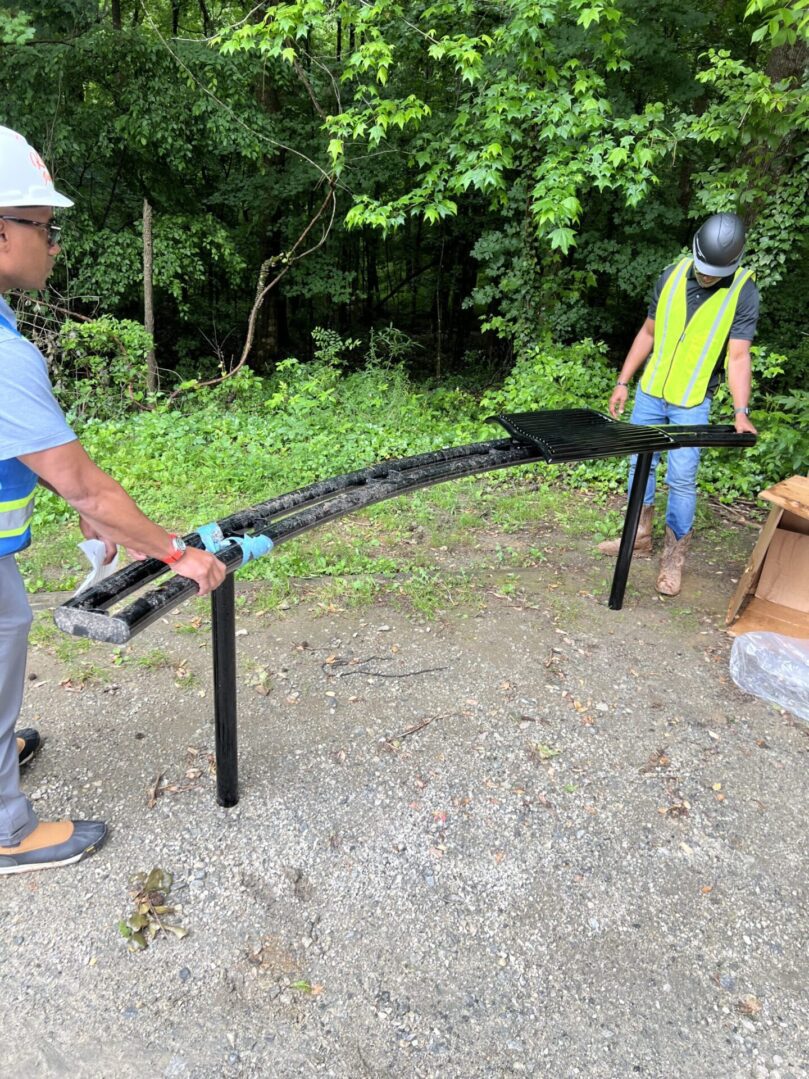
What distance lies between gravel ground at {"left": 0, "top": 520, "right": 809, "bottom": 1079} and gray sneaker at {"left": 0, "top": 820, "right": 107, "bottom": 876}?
0.16ft

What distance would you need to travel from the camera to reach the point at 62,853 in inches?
80.2

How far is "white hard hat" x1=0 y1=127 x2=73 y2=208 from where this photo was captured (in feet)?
4.87

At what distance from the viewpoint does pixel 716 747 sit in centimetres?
268

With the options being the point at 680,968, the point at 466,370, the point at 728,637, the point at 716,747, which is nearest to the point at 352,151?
the point at 466,370

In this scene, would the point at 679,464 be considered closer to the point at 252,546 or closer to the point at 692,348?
the point at 692,348

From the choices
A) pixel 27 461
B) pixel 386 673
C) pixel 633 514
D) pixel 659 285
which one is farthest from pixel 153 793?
pixel 659 285

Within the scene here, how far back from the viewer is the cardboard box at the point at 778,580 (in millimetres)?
3332

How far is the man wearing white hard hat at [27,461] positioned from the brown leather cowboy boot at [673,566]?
280cm

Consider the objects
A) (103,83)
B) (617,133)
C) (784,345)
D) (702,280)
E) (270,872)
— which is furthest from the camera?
(784,345)

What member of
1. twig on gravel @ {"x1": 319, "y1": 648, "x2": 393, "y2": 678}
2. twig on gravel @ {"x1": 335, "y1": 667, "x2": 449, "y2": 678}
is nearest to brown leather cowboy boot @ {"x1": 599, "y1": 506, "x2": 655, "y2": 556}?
twig on gravel @ {"x1": 335, "y1": 667, "x2": 449, "y2": 678}

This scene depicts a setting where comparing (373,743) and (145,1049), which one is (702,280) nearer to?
(373,743)

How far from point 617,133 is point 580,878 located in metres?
6.33

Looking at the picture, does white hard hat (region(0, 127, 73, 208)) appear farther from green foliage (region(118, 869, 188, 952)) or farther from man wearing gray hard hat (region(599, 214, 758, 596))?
man wearing gray hard hat (region(599, 214, 758, 596))

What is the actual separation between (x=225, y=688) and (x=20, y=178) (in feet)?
4.68
